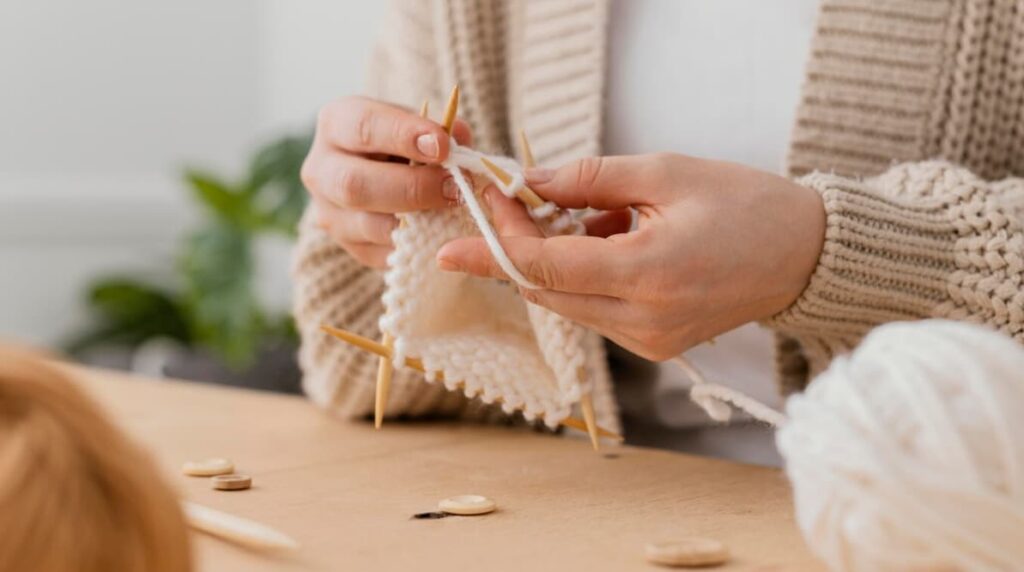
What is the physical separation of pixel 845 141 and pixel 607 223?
0.67 feet

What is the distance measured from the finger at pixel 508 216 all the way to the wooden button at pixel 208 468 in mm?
209

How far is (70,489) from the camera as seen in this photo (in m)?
0.37

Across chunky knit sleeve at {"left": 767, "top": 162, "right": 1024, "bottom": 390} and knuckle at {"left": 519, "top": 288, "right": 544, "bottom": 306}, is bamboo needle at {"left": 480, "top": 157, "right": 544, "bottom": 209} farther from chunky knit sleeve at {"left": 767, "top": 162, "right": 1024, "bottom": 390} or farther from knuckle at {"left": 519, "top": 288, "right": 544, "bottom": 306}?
chunky knit sleeve at {"left": 767, "top": 162, "right": 1024, "bottom": 390}

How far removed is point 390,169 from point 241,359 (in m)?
1.19

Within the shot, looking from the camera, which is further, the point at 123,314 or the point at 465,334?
the point at 123,314

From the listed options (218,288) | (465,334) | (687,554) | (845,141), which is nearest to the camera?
(687,554)

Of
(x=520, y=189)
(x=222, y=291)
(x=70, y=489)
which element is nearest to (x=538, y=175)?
(x=520, y=189)

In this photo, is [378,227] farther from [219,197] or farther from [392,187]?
[219,197]

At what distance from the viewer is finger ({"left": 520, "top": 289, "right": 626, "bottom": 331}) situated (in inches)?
24.5

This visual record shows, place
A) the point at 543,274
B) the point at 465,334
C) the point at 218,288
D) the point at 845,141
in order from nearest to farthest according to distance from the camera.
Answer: the point at 543,274, the point at 465,334, the point at 845,141, the point at 218,288

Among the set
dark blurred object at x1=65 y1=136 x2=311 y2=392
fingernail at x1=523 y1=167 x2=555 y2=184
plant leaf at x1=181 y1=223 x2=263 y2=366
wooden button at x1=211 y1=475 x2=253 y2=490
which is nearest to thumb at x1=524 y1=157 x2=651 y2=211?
fingernail at x1=523 y1=167 x2=555 y2=184

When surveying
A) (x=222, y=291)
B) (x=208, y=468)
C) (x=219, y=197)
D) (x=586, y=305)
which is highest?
(x=586, y=305)

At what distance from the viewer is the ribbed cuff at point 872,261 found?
656 millimetres

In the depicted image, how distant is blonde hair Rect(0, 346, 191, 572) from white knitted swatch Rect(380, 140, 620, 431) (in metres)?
0.28
